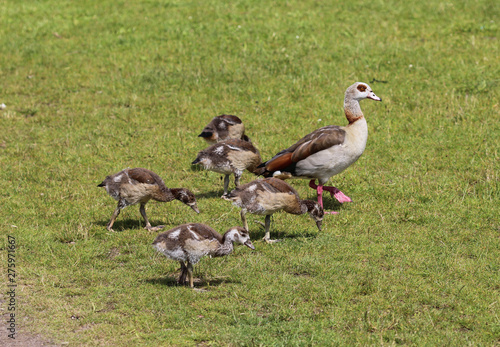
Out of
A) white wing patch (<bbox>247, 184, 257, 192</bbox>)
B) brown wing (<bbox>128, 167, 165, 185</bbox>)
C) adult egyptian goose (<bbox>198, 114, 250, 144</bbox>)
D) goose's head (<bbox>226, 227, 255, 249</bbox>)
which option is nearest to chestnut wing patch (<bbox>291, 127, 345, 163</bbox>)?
white wing patch (<bbox>247, 184, 257, 192</bbox>)

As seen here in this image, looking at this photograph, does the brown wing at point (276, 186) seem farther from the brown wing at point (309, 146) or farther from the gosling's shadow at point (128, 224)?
the gosling's shadow at point (128, 224)

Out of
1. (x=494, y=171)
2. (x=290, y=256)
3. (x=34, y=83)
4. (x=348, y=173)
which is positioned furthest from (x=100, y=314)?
(x=34, y=83)

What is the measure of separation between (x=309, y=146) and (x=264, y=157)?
2252 millimetres

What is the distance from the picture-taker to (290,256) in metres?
8.83

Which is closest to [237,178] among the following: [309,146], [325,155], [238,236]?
[309,146]

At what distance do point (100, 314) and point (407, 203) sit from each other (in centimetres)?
568

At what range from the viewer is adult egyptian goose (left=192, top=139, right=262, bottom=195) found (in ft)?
36.3

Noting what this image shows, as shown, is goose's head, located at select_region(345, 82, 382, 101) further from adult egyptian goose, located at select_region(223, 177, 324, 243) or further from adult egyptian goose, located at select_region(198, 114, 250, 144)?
adult egyptian goose, located at select_region(223, 177, 324, 243)

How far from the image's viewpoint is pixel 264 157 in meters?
13.0

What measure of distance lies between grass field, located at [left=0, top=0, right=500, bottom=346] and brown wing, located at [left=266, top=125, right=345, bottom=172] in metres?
1.06

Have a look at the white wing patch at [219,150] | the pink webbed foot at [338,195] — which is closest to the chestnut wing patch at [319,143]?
the pink webbed foot at [338,195]

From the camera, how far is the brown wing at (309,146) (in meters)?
10.8

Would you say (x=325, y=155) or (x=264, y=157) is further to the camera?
(x=264, y=157)

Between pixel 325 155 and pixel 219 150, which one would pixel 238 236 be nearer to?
pixel 325 155
